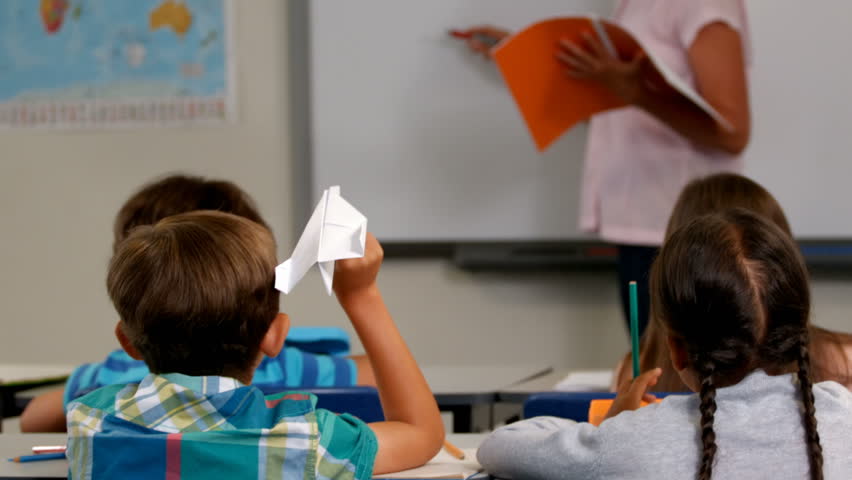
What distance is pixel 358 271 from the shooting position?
114 cm

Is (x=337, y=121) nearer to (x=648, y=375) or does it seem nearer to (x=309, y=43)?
(x=309, y=43)

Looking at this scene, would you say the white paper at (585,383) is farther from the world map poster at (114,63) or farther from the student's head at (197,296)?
the world map poster at (114,63)

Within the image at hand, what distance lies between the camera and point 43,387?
95.3 inches

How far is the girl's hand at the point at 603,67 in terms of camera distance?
2.49 metres

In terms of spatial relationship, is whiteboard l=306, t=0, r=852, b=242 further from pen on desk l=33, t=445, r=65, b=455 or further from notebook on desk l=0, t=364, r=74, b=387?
pen on desk l=33, t=445, r=65, b=455

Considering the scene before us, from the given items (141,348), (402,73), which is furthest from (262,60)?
(141,348)

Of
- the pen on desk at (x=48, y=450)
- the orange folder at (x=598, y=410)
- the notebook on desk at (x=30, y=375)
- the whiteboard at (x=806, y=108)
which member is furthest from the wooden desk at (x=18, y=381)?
the whiteboard at (x=806, y=108)

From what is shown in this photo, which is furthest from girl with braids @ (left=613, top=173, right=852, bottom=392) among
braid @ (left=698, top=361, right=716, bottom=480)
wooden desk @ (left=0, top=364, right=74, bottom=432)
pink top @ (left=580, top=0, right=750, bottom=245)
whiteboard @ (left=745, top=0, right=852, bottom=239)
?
whiteboard @ (left=745, top=0, right=852, bottom=239)

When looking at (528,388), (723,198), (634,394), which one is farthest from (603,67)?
(634,394)

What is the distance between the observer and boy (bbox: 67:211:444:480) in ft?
3.63

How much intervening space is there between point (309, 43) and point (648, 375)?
8.58 feet

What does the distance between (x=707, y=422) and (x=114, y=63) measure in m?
3.17

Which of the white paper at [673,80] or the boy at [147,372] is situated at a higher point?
the white paper at [673,80]

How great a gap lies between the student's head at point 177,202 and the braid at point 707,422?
953 millimetres
